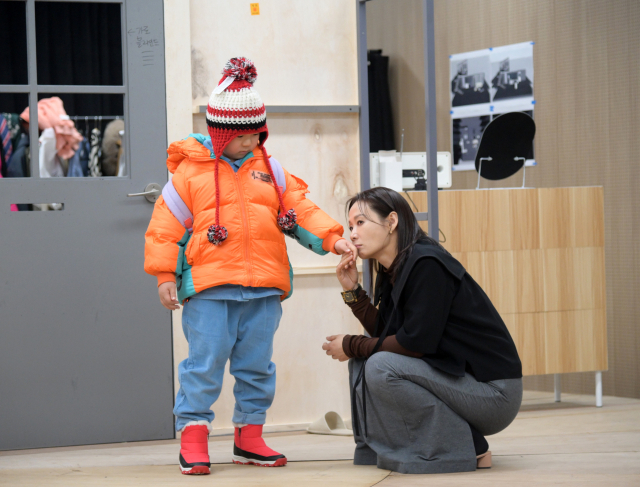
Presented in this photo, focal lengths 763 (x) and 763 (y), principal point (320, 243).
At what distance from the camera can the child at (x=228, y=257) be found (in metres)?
2.18

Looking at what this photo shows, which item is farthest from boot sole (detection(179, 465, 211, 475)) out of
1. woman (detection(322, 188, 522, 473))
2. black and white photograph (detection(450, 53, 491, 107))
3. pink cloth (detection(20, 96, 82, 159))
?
black and white photograph (detection(450, 53, 491, 107))

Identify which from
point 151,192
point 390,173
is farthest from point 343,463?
point 390,173

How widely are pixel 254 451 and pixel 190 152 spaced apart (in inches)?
35.9

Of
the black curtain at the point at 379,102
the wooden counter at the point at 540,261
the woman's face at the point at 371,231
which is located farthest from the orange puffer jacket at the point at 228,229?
the black curtain at the point at 379,102

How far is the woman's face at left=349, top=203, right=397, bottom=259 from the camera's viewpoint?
216 cm

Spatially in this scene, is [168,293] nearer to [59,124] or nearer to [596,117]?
[59,124]

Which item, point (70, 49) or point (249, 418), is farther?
point (70, 49)

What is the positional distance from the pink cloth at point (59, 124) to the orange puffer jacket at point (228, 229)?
0.68m

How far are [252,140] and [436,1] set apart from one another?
271cm

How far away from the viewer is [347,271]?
2.25 meters

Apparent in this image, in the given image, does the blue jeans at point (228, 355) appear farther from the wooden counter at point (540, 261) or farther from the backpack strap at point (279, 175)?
the wooden counter at point (540, 261)

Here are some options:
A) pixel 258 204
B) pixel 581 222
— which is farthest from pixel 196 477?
pixel 581 222

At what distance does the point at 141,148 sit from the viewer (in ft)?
9.18

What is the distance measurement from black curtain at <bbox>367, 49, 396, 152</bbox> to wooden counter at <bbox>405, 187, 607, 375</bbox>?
1585 millimetres
